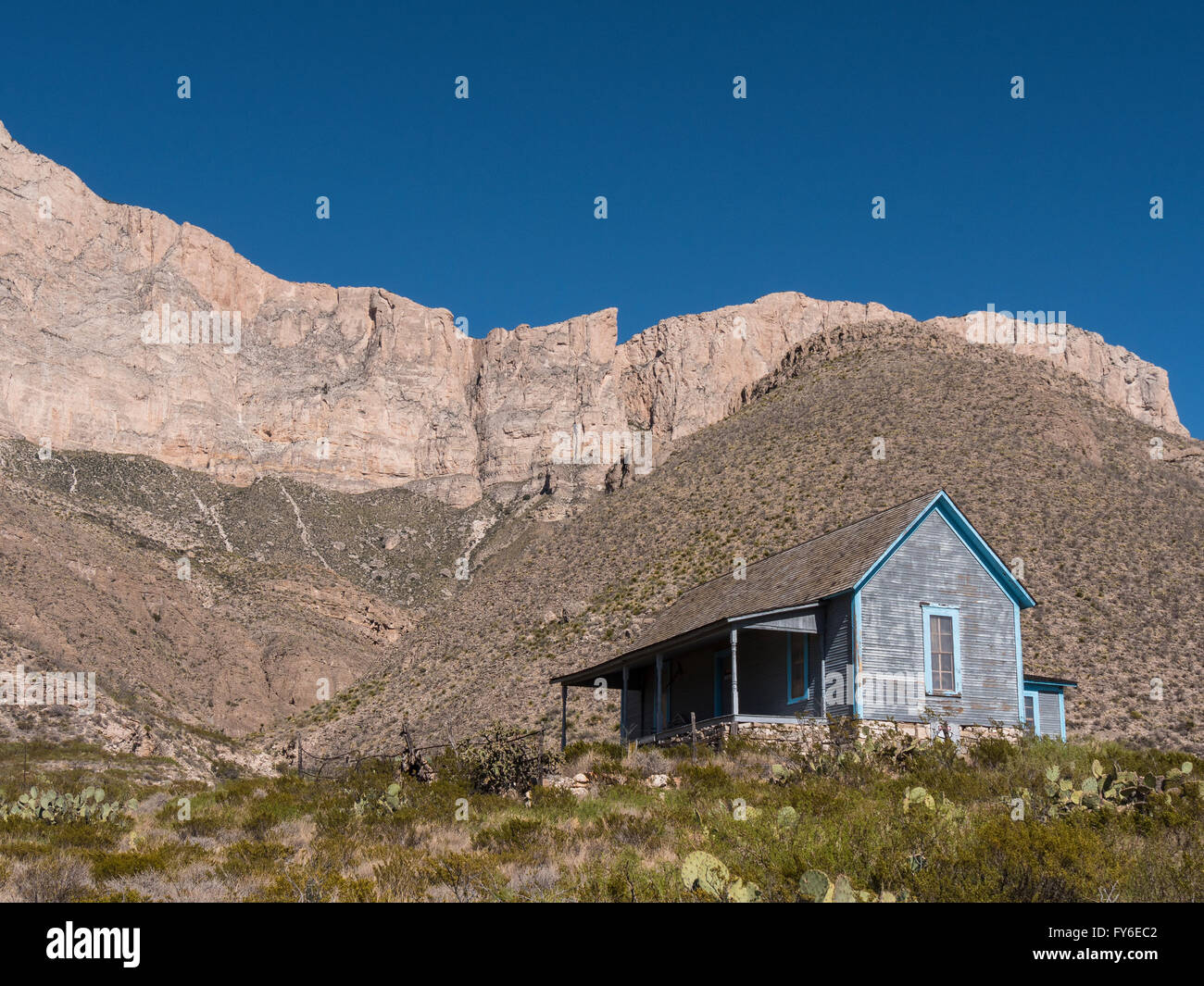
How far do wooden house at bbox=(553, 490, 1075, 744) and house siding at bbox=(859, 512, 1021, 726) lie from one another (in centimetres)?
2

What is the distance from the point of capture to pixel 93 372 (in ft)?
333

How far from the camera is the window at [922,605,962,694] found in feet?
69.5

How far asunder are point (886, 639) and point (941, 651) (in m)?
1.36

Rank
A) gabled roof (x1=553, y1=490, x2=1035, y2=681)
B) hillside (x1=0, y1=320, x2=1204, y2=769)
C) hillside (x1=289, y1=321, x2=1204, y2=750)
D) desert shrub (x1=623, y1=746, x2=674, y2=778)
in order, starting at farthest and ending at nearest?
1. hillside (x1=0, y1=320, x2=1204, y2=769)
2. hillside (x1=289, y1=321, x2=1204, y2=750)
3. gabled roof (x1=553, y1=490, x2=1035, y2=681)
4. desert shrub (x1=623, y1=746, x2=674, y2=778)

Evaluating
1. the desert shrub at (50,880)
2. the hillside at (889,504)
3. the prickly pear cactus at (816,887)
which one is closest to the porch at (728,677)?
the hillside at (889,504)

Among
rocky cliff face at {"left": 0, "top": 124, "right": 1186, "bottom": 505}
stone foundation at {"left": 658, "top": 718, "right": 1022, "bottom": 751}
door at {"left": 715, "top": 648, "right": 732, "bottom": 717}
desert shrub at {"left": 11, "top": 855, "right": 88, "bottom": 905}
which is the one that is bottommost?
desert shrub at {"left": 11, "top": 855, "right": 88, "bottom": 905}

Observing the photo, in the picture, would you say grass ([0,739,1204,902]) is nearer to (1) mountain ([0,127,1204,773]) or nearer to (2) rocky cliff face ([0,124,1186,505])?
(1) mountain ([0,127,1204,773])

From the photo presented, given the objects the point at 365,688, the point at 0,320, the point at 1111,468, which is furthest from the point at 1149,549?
the point at 0,320

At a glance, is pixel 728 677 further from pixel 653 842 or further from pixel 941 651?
pixel 653 842

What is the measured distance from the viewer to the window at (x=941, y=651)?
21.2 meters

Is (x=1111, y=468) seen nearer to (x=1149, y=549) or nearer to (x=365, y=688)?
(x=1149, y=549)

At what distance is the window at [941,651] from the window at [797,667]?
247 cm

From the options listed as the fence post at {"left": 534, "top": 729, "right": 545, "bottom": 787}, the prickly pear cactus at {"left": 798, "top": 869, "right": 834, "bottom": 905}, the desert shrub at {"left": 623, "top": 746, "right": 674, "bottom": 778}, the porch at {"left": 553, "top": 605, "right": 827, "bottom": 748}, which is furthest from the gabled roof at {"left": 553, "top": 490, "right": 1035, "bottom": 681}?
the prickly pear cactus at {"left": 798, "top": 869, "right": 834, "bottom": 905}

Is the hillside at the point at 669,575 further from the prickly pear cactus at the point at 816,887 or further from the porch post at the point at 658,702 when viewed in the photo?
the prickly pear cactus at the point at 816,887
